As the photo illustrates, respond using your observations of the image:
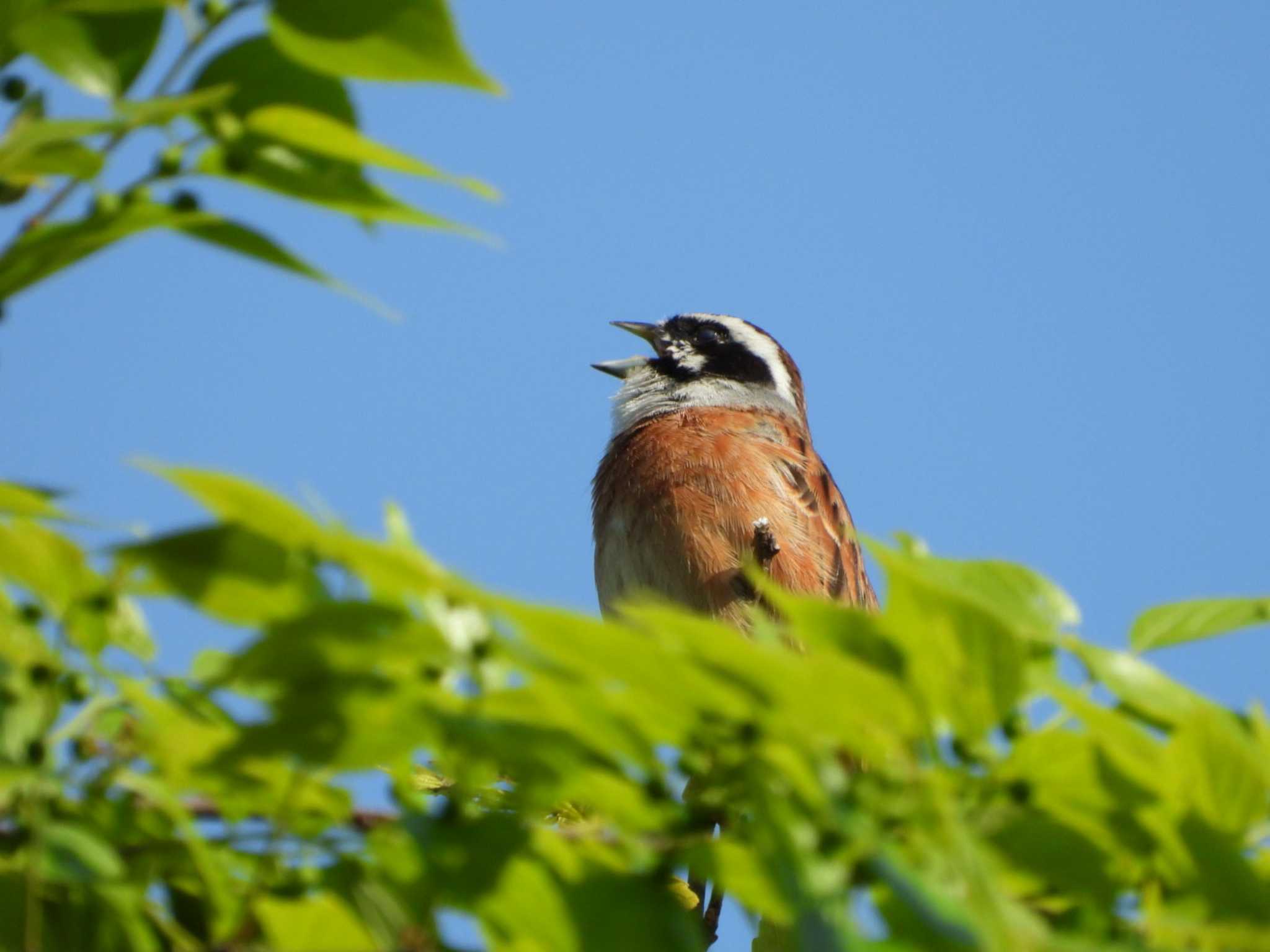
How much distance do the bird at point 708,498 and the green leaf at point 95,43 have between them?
180 inches

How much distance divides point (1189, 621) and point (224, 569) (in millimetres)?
1081

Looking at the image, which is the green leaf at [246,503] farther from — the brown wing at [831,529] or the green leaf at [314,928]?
the brown wing at [831,529]

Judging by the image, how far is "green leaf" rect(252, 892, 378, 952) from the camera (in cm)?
123

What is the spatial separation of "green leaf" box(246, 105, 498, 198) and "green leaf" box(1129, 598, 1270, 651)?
0.92m

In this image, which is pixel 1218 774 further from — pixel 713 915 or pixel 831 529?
pixel 831 529

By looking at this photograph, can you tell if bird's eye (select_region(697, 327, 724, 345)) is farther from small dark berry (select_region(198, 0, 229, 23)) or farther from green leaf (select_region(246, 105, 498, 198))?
green leaf (select_region(246, 105, 498, 198))

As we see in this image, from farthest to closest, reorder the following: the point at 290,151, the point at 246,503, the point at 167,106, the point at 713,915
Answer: the point at 713,915 < the point at 290,151 < the point at 167,106 < the point at 246,503

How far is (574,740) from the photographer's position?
124 centimetres

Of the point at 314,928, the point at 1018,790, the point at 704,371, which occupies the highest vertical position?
the point at 704,371

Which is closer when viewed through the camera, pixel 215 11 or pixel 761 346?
pixel 215 11

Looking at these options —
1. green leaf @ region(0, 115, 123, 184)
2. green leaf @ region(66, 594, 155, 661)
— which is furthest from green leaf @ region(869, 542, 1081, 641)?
green leaf @ region(0, 115, 123, 184)

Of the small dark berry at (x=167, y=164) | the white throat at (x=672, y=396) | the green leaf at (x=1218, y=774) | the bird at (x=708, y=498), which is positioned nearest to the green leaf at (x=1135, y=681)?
the green leaf at (x=1218, y=774)

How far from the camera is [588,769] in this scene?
130 centimetres

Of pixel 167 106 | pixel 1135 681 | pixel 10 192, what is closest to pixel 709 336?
pixel 10 192
